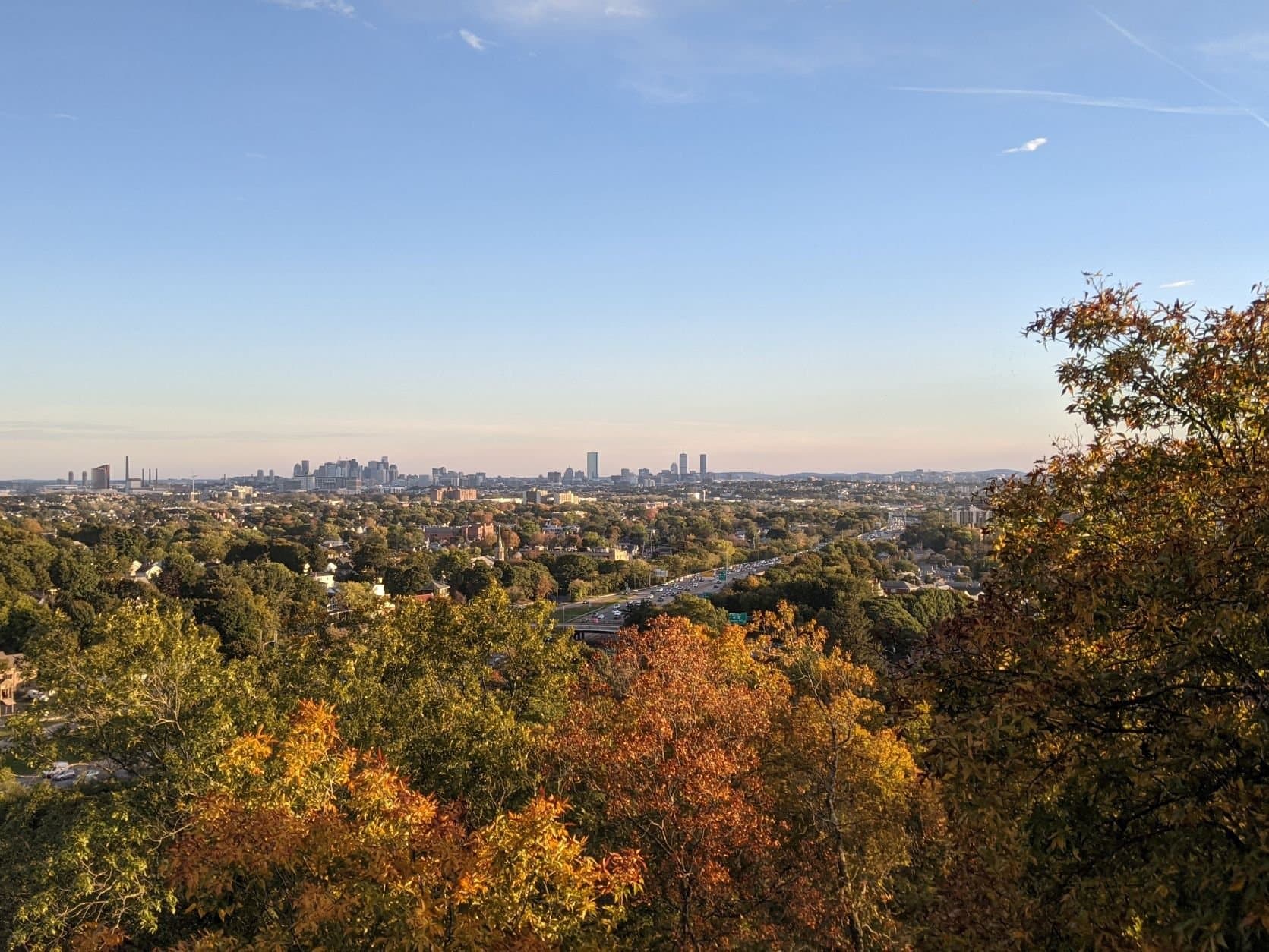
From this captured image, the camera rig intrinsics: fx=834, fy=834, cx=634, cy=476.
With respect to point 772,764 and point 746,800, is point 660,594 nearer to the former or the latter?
point 772,764

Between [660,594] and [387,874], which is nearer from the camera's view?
[387,874]

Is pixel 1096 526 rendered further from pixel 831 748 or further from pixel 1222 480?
pixel 831 748

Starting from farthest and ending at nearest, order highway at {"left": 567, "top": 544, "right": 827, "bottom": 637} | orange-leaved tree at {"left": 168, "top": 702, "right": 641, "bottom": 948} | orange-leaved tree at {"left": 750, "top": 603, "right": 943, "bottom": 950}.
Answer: highway at {"left": 567, "top": 544, "right": 827, "bottom": 637} < orange-leaved tree at {"left": 750, "top": 603, "right": 943, "bottom": 950} < orange-leaved tree at {"left": 168, "top": 702, "right": 641, "bottom": 948}

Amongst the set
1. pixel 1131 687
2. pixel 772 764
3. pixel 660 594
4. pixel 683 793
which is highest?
pixel 1131 687

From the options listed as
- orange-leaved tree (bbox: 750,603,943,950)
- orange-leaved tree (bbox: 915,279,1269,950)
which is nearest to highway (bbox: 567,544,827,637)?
orange-leaved tree (bbox: 750,603,943,950)

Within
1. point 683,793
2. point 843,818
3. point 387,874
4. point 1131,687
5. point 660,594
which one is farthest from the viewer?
point 660,594

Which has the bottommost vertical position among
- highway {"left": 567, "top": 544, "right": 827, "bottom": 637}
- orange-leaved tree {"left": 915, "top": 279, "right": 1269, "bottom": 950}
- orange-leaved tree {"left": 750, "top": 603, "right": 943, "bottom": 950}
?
highway {"left": 567, "top": 544, "right": 827, "bottom": 637}

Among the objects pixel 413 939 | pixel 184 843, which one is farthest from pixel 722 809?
pixel 184 843

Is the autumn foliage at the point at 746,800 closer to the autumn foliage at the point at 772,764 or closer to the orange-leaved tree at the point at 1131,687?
the autumn foliage at the point at 772,764

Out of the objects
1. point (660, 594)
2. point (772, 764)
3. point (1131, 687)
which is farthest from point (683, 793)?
point (660, 594)

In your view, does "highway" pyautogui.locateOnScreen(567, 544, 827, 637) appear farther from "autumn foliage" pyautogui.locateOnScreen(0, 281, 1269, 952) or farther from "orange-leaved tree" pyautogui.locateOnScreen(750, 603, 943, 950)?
"orange-leaved tree" pyautogui.locateOnScreen(750, 603, 943, 950)
